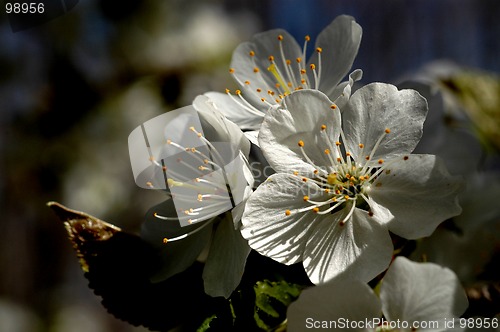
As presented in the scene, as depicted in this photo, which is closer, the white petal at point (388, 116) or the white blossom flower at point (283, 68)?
the white petal at point (388, 116)

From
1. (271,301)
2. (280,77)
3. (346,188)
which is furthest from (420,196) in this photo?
(280,77)

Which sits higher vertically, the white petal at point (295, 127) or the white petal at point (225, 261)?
the white petal at point (295, 127)

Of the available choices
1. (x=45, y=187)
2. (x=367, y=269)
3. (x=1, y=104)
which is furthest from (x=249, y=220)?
(x=1, y=104)

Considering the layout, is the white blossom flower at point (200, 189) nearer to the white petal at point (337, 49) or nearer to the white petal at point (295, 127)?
the white petal at point (295, 127)

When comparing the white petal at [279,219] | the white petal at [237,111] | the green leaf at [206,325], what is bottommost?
the green leaf at [206,325]

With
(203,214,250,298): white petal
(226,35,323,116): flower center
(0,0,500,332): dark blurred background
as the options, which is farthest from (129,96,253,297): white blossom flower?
(0,0,500,332): dark blurred background

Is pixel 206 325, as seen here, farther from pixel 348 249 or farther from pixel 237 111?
pixel 237 111

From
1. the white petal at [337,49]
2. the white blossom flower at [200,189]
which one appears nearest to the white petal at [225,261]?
the white blossom flower at [200,189]

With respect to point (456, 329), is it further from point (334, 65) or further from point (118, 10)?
point (118, 10)

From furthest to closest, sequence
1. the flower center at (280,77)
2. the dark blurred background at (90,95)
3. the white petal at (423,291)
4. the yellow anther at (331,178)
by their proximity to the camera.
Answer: the dark blurred background at (90,95)
the flower center at (280,77)
the yellow anther at (331,178)
the white petal at (423,291)
